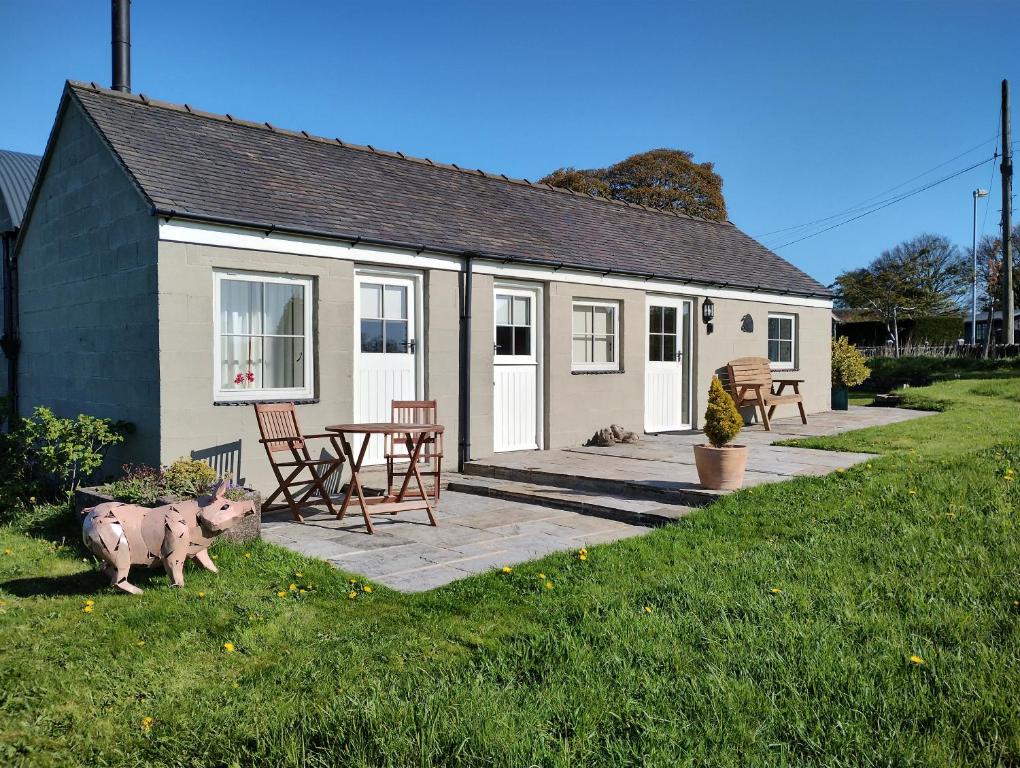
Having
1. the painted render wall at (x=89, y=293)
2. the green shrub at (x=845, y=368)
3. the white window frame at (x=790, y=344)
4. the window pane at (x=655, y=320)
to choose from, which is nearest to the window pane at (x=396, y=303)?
the painted render wall at (x=89, y=293)

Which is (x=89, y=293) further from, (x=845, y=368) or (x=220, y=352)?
(x=845, y=368)

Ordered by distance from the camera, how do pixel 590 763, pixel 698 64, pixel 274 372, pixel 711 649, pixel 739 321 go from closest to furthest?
pixel 590 763
pixel 711 649
pixel 274 372
pixel 739 321
pixel 698 64

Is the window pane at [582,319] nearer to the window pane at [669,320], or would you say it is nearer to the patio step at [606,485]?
the window pane at [669,320]

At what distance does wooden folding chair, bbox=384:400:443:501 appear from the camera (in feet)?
24.5

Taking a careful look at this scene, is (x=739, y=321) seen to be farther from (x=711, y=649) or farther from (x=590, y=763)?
(x=590, y=763)

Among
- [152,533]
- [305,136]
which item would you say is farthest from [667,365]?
[152,533]

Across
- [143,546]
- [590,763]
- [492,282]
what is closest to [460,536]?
[143,546]

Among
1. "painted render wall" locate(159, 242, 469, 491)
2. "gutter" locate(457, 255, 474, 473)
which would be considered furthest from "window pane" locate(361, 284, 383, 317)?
"gutter" locate(457, 255, 474, 473)

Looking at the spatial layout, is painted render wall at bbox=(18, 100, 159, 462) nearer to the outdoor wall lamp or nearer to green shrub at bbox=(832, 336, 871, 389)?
the outdoor wall lamp

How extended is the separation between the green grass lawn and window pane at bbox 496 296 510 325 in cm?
488

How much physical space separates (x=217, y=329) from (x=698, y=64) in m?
11.7

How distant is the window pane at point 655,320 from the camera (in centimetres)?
1209

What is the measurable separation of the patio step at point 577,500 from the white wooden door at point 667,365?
4.26 m

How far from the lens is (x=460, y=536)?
20.0ft
